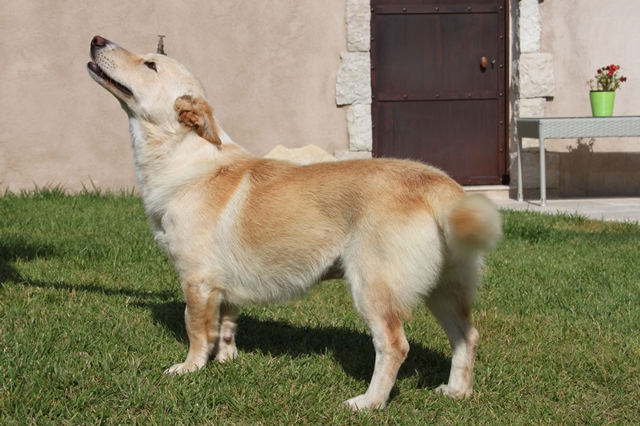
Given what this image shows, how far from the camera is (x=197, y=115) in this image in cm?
351

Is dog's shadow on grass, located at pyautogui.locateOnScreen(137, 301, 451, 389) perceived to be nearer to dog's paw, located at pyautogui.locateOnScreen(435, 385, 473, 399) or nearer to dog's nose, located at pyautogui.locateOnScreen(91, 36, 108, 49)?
dog's paw, located at pyautogui.locateOnScreen(435, 385, 473, 399)

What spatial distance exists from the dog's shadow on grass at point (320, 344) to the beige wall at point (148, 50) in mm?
5499

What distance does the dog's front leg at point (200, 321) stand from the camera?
338cm

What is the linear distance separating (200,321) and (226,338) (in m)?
0.27

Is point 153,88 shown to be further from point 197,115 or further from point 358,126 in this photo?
point 358,126

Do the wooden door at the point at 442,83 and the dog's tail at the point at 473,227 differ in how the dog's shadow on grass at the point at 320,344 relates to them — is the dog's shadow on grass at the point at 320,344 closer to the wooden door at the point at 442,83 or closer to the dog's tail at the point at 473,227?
the dog's tail at the point at 473,227

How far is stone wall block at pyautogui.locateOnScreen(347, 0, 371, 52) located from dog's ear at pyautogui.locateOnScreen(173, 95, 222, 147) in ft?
20.5

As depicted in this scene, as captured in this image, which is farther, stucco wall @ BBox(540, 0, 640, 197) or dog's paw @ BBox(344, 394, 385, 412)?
stucco wall @ BBox(540, 0, 640, 197)

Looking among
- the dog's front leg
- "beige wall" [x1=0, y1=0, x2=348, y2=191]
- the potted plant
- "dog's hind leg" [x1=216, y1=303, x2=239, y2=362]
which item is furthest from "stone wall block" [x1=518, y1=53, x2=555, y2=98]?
the dog's front leg

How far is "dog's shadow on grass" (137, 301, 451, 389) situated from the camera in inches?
138

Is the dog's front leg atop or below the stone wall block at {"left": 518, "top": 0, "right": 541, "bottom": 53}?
below

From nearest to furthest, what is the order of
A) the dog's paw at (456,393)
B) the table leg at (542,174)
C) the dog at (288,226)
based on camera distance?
1. the dog at (288,226)
2. the dog's paw at (456,393)
3. the table leg at (542,174)

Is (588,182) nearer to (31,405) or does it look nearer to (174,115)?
(174,115)

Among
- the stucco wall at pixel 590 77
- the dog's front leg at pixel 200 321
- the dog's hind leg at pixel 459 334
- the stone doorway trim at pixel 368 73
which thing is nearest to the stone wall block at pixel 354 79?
the stone doorway trim at pixel 368 73
